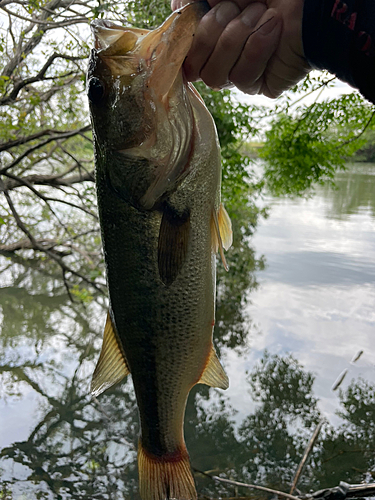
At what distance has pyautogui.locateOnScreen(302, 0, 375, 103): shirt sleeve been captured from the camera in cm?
94

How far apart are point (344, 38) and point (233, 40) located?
0.28 m

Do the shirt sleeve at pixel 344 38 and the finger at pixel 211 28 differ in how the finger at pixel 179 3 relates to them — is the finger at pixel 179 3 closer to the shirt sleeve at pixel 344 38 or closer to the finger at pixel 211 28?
the finger at pixel 211 28

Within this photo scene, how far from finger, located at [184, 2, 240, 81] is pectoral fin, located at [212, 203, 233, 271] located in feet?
1.54

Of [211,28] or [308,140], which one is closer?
[211,28]

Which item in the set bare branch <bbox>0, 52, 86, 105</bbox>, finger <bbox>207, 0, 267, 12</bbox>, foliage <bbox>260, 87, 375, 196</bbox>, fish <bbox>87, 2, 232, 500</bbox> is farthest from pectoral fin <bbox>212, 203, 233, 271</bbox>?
foliage <bbox>260, 87, 375, 196</bbox>

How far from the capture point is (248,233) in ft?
37.8

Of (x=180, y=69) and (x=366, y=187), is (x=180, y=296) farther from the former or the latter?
(x=366, y=187)

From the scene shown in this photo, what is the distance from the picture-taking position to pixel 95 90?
1280 millimetres

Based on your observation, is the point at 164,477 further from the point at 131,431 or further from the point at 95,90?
the point at 131,431

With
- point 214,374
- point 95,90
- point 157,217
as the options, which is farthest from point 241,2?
point 214,374

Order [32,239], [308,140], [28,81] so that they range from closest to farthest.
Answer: [28,81] < [32,239] < [308,140]

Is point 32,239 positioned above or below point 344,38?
above

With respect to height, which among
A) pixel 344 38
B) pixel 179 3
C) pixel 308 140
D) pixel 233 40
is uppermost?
pixel 308 140

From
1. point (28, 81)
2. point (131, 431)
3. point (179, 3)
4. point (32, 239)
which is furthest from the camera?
point (32, 239)
